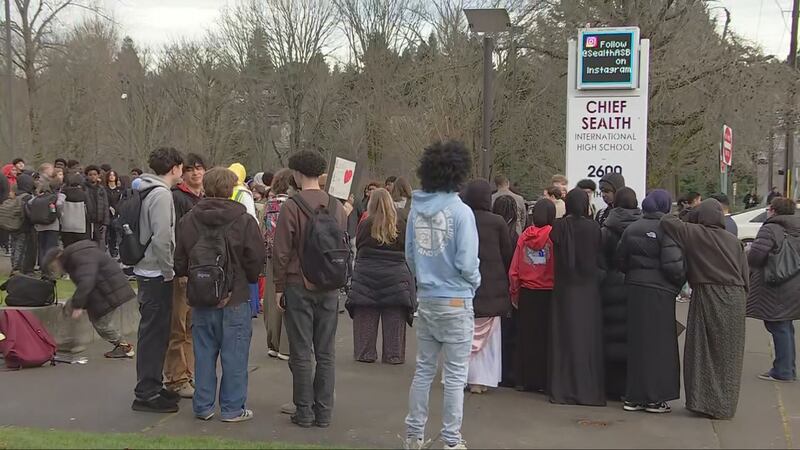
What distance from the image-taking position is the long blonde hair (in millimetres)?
8172

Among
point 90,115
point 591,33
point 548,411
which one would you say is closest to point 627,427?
point 548,411

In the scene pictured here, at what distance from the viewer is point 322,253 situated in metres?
5.74

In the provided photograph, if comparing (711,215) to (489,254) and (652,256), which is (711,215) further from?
(489,254)

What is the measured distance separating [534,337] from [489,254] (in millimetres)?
898

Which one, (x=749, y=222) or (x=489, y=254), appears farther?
(x=749, y=222)

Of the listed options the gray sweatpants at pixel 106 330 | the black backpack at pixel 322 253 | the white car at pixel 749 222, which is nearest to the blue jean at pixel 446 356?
the black backpack at pixel 322 253

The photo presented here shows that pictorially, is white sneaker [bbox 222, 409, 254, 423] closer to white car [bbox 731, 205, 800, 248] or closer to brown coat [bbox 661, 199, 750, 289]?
brown coat [bbox 661, 199, 750, 289]

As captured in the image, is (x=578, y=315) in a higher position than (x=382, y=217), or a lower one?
lower

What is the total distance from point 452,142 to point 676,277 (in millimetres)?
2336

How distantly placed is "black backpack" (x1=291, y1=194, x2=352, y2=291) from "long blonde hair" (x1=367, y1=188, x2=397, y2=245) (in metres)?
2.33

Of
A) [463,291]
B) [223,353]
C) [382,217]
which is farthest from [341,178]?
[463,291]

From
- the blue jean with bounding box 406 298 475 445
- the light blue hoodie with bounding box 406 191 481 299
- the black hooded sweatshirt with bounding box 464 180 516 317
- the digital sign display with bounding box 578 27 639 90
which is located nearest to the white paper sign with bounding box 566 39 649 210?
the digital sign display with bounding box 578 27 639 90

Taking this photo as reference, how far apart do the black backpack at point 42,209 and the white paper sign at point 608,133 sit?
300 inches

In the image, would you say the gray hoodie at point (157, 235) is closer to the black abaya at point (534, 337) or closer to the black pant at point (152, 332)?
the black pant at point (152, 332)
